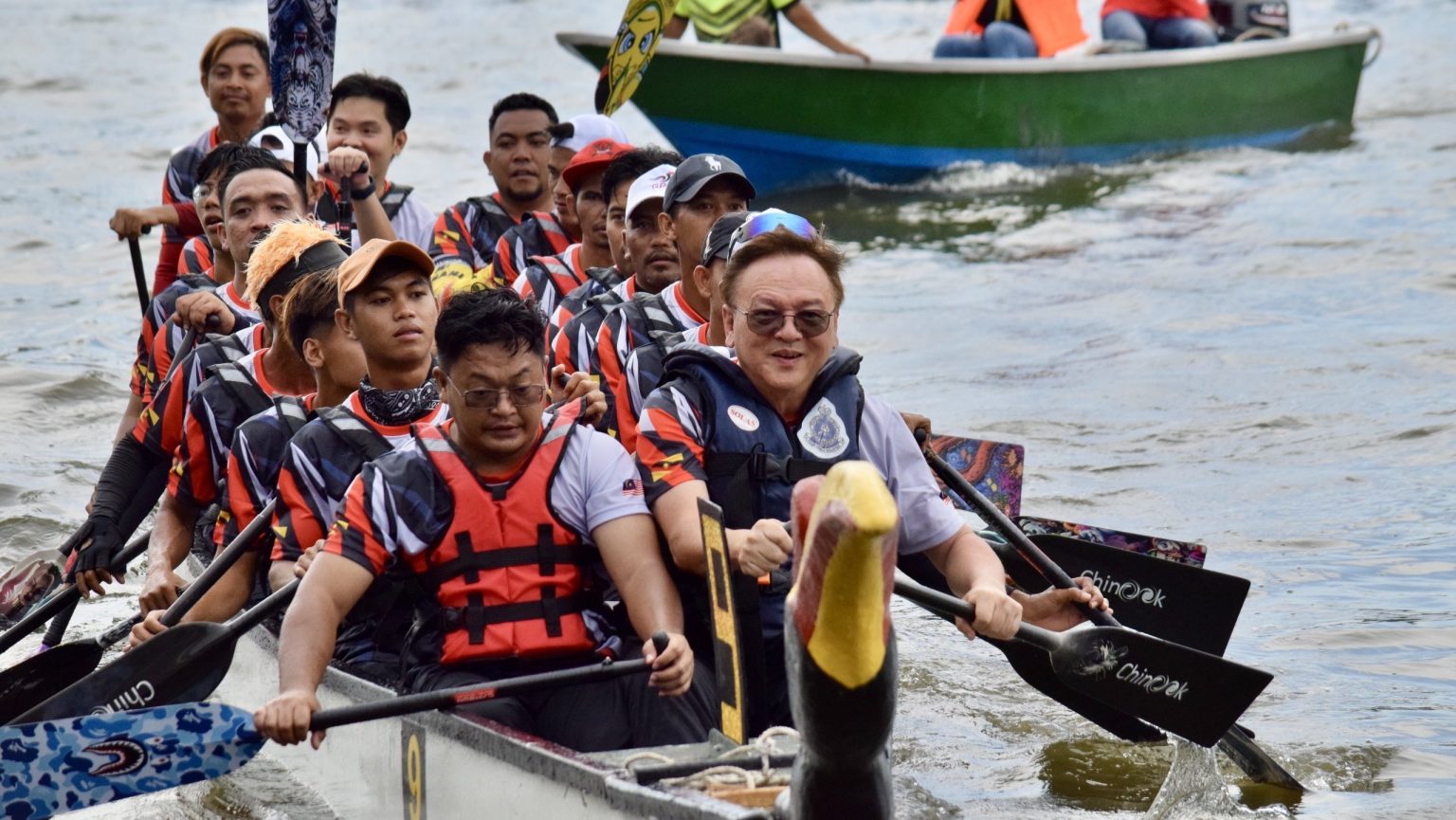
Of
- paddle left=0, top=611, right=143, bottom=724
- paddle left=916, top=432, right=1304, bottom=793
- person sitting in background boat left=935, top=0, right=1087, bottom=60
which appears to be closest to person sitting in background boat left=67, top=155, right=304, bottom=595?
paddle left=0, top=611, right=143, bottom=724

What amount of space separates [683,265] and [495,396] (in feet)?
3.97

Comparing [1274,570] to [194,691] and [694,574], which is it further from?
[194,691]

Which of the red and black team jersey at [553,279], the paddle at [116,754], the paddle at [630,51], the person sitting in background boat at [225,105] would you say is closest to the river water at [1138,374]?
the paddle at [116,754]

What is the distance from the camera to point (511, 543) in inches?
139

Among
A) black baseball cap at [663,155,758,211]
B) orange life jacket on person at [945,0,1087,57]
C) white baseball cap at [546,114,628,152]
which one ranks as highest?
orange life jacket on person at [945,0,1087,57]

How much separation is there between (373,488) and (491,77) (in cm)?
1837

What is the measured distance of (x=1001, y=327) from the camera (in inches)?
428

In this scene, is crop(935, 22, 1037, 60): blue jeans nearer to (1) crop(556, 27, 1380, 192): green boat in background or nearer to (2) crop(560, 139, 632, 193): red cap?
(1) crop(556, 27, 1380, 192): green boat in background

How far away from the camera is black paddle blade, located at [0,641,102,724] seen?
14.7 ft

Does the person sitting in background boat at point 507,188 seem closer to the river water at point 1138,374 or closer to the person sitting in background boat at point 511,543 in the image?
the river water at point 1138,374

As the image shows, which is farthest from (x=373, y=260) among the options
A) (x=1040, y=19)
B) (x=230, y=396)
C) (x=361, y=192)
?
(x=1040, y=19)

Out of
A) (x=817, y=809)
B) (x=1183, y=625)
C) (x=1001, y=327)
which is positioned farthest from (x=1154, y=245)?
(x=817, y=809)

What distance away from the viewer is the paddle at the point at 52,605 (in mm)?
5015

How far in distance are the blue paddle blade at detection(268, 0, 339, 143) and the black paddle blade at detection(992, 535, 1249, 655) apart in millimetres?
2864
